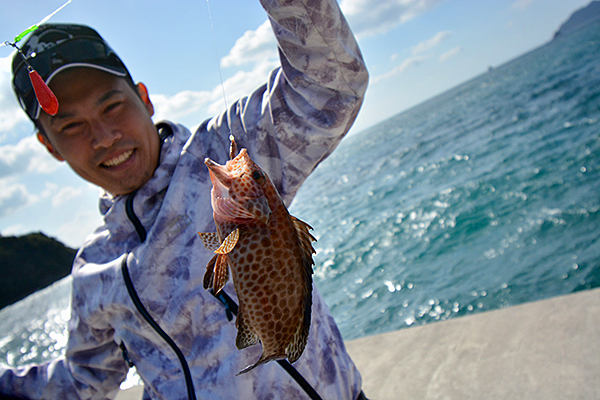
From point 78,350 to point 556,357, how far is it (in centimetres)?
356

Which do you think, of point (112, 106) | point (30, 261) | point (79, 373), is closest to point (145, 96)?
point (112, 106)

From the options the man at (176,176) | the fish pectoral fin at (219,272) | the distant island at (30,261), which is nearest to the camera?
the fish pectoral fin at (219,272)

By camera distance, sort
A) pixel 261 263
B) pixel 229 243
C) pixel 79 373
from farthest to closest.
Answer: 1. pixel 79 373
2. pixel 261 263
3. pixel 229 243

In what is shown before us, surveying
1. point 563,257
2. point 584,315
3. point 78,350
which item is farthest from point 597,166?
point 78,350

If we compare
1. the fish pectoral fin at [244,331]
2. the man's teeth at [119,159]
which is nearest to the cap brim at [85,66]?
the man's teeth at [119,159]

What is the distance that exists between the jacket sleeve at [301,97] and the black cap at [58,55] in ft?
2.71

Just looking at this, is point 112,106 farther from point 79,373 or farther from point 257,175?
point 79,373

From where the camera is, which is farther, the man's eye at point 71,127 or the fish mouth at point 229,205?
the man's eye at point 71,127

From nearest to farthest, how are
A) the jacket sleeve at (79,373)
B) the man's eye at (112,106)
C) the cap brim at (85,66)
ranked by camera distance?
the cap brim at (85,66), the man's eye at (112,106), the jacket sleeve at (79,373)

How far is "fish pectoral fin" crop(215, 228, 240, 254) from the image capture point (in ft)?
4.18

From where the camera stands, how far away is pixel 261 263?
4.67ft

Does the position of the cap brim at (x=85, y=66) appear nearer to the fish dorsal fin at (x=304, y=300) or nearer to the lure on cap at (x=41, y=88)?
the lure on cap at (x=41, y=88)

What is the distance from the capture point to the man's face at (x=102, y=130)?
2.30 meters

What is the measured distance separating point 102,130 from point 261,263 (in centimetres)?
153
